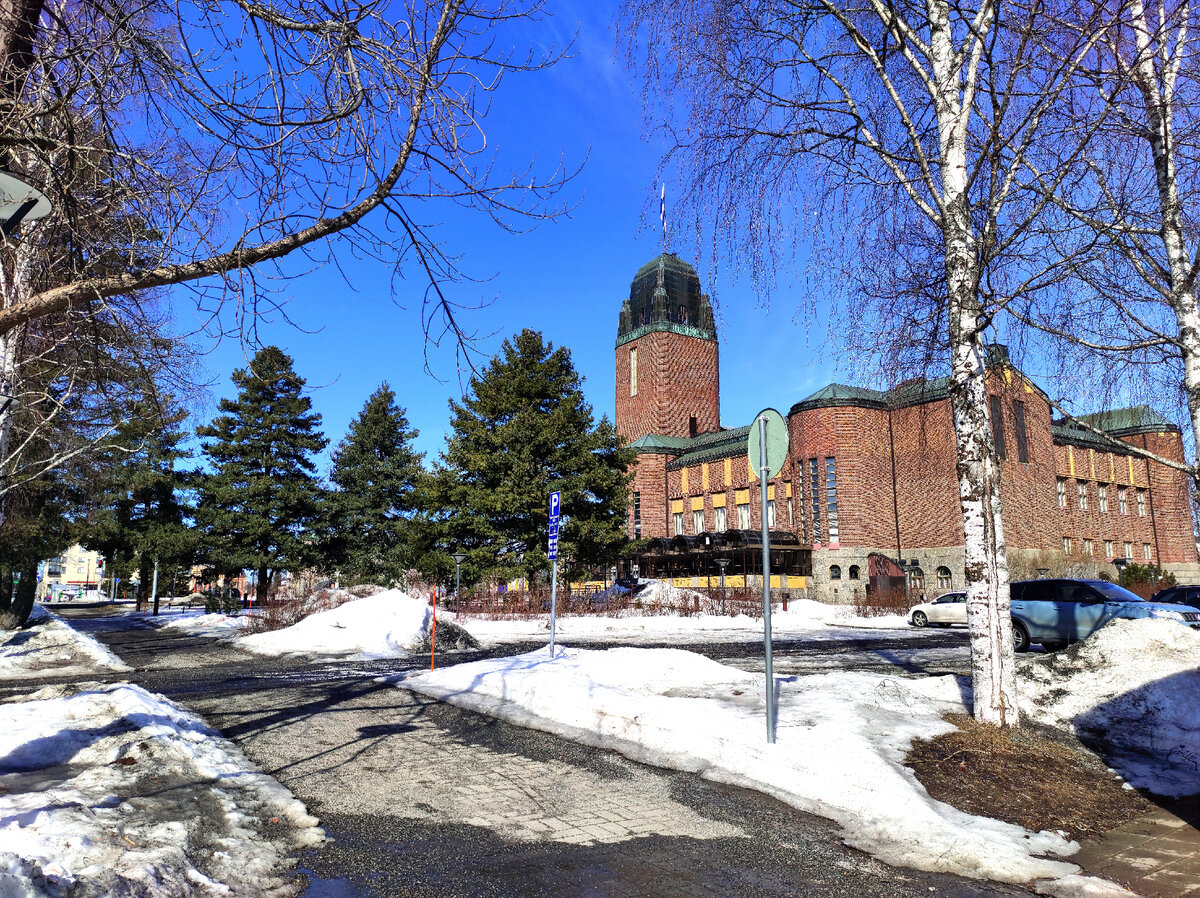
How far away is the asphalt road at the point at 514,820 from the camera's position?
3.90 m

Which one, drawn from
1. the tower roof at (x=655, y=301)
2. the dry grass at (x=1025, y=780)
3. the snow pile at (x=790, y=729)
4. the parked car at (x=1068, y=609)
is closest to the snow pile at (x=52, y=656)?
the snow pile at (x=790, y=729)

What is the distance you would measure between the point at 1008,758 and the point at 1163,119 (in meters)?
7.03

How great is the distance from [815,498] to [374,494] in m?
29.8

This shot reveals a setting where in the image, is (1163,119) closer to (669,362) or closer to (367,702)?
(367,702)

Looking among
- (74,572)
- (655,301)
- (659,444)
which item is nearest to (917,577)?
(659,444)

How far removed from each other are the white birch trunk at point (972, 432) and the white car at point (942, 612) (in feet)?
74.8

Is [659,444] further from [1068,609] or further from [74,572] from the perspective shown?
[74,572]

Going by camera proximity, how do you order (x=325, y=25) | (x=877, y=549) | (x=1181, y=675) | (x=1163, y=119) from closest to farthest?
(x=325, y=25), (x=1181, y=675), (x=1163, y=119), (x=877, y=549)

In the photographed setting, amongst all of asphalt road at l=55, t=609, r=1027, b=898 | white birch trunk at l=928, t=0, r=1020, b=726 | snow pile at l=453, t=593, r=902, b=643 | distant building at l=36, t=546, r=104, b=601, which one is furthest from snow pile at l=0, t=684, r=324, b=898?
distant building at l=36, t=546, r=104, b=601

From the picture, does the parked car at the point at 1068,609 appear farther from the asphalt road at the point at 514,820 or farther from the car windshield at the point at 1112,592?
the asphalt road at the point at 514,820

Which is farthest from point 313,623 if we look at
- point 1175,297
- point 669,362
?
point 669,362

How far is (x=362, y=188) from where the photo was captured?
4.74 m

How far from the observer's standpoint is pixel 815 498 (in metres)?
52.6

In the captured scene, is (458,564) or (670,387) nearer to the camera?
(458,564)
